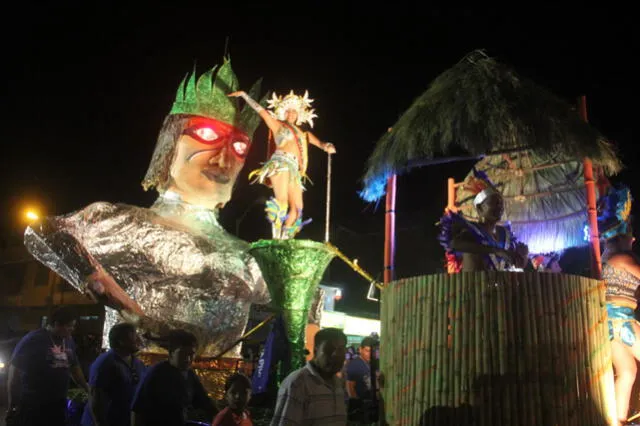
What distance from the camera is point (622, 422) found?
4262 millimetres

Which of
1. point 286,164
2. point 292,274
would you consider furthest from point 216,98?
point 292,274

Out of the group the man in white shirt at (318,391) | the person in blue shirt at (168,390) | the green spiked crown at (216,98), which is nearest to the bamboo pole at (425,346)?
the man in white shirt at (318,391)

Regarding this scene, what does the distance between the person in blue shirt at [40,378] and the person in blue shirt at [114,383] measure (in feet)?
2.31

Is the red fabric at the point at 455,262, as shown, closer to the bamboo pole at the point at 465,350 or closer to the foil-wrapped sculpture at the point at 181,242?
the bamboo pole at the point at 465,350

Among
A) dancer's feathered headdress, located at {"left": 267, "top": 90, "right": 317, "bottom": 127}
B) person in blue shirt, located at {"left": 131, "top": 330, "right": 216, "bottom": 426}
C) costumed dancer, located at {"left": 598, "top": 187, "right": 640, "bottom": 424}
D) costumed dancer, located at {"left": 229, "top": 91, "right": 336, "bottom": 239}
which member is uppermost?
dancer's feathered headdress, located at {"left": 267, "top": 90, "right": 317, "bottom": 127}

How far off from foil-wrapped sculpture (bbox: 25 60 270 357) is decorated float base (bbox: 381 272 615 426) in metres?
5.68

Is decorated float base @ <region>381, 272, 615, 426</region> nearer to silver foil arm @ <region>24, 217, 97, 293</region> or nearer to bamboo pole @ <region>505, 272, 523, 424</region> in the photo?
bamboo pole @ <region>505, 272, 523, 424</region>

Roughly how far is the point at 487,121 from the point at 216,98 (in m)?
7.00

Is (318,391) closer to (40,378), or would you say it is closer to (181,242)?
(40,378)

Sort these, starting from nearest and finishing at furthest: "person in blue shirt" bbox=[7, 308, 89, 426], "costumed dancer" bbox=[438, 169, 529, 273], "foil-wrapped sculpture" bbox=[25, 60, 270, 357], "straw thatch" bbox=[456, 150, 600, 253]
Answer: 1. "costumed dancer" bbox=[438, 169, 529, 273]
2. "person in blue shirt" bbox=[7, 308, 89, 426]
3. "straw thatch" bbox=[456, 150, 600, 253]
4. "foil-wrapped sculpture" bbox=[25, 60, 270, 357]

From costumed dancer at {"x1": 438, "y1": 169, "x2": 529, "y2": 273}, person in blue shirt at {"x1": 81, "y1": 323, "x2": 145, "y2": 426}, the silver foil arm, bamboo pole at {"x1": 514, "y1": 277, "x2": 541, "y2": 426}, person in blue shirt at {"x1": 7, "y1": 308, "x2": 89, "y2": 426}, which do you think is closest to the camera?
bamboo pole at {"x1": 514, "y1": 277, "x2": 541, "y2": 426}

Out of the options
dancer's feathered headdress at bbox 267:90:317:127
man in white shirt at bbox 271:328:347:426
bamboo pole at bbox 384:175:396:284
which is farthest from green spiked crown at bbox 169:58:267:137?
man in white shirt at bbox 271:328:347:426

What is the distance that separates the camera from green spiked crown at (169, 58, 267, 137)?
10805 millimetres

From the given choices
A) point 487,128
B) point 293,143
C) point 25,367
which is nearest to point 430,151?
point 487,128
